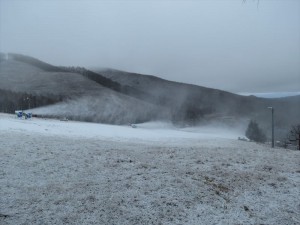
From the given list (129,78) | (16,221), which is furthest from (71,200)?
(129,78)

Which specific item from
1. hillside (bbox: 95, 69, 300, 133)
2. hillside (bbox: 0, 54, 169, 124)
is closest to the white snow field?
hillside (bbox: 0, 54, 169, 124)

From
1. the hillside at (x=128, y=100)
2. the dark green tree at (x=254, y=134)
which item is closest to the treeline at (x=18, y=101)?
the hillside at (x=128, y=100)

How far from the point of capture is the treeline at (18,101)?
247 ft

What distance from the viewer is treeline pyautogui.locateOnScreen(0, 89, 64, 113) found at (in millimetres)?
75438

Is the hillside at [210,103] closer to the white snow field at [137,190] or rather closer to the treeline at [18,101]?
the treeline at [18,101]

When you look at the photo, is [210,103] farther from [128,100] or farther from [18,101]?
[18,101]

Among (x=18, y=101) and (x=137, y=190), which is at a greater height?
(x=18, y=101)

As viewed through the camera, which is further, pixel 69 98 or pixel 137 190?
pixel 69 98

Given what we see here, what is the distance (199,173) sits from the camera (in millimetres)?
11234

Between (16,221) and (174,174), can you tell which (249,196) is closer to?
(174,174)

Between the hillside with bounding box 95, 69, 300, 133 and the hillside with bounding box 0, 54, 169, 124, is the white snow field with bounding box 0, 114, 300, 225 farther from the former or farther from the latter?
the hillside with bounding box 95, 69, 300, 133

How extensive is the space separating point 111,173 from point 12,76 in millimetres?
101221

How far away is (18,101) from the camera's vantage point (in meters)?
79.4

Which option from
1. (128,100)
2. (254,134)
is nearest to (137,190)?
(254,134)
